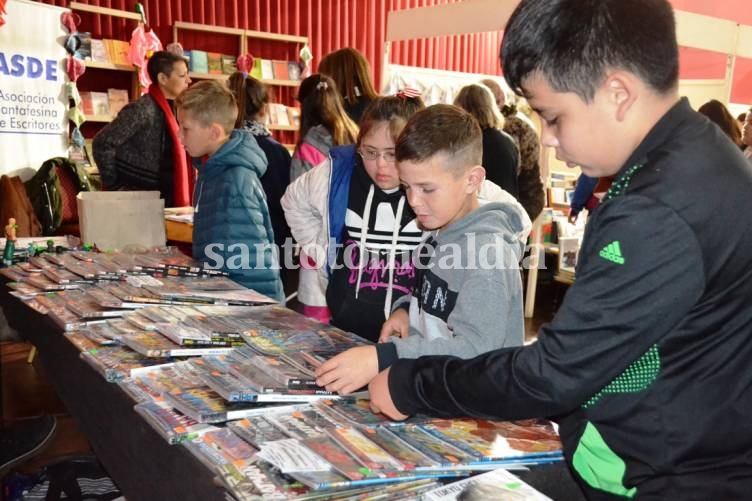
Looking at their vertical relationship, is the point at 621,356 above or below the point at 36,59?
below

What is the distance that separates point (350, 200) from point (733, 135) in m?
2.70

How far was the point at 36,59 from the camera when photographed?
4.57 m

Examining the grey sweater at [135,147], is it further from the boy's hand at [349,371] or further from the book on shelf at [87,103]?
the boy's hand at [349,371]

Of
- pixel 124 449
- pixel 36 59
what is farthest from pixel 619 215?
pixel 36 59

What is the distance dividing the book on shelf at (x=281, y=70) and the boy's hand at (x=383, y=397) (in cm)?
644

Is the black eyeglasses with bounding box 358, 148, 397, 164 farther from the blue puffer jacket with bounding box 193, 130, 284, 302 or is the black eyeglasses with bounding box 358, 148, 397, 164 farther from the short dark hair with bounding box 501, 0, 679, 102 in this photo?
the short dark hair with bounding box 501, 0, 679, 102

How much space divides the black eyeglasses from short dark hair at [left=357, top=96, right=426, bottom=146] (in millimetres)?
43

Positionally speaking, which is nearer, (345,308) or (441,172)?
(441,172)

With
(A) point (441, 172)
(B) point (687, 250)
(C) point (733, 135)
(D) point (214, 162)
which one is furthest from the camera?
(C) point (733, 135)

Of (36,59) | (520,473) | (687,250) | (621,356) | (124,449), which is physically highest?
(36,59)

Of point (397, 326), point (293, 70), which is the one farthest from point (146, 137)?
point (293, 70)

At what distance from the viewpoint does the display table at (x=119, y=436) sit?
1043mm

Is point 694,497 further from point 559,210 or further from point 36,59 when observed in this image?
point 559,210

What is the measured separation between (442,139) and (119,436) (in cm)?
96
